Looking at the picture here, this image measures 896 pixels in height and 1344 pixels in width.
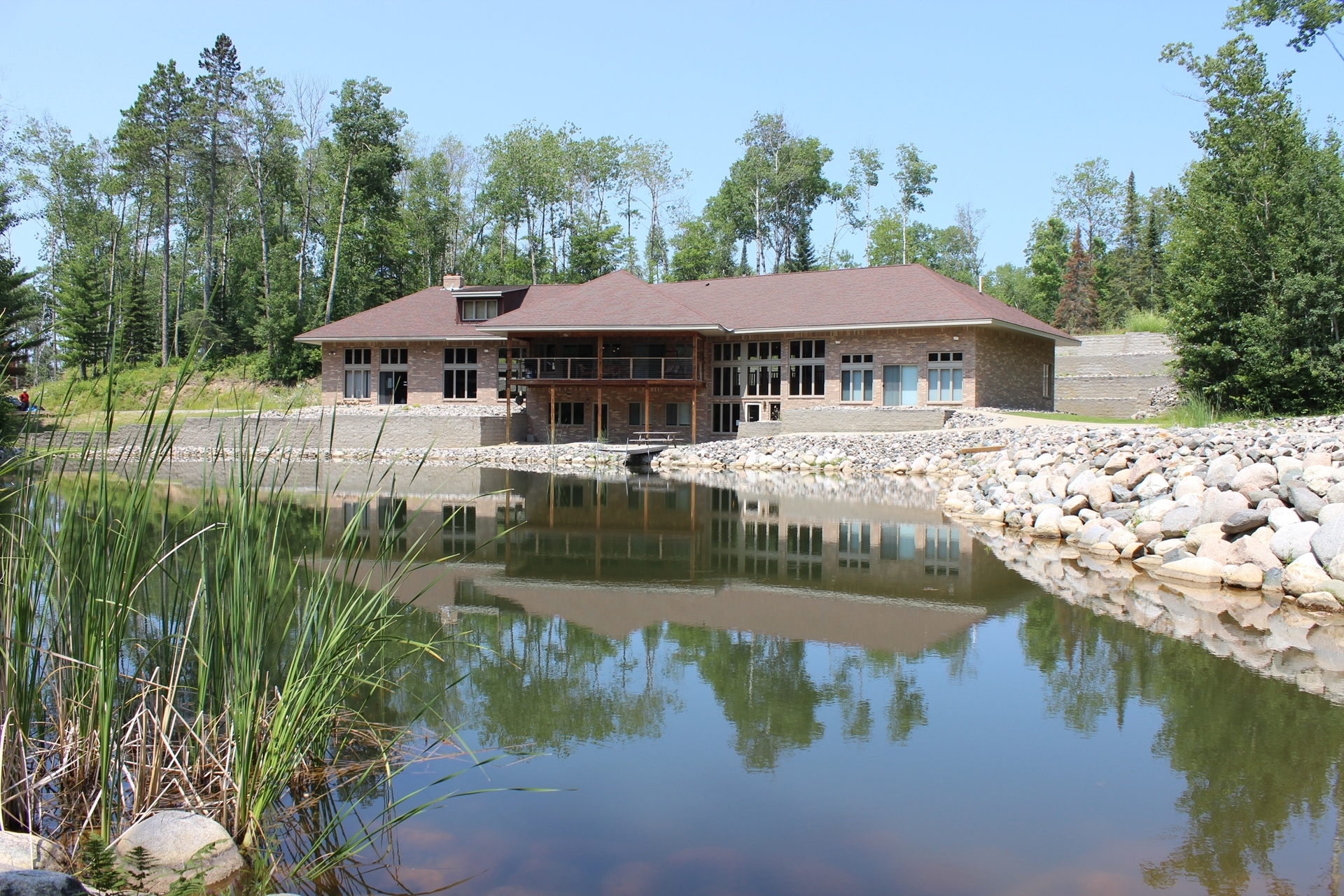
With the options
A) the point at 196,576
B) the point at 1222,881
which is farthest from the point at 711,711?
the point at 196,576

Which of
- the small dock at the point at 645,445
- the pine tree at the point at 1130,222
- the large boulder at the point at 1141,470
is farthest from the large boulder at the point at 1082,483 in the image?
the pine tree at the point at 1130,222

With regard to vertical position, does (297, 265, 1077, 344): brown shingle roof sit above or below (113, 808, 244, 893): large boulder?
above

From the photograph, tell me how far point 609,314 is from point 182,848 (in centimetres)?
2794

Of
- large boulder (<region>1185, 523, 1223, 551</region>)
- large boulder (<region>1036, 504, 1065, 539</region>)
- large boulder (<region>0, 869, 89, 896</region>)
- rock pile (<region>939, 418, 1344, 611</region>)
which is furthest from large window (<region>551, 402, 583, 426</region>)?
large boulder (<region>0, 869, 89, 896</region>)

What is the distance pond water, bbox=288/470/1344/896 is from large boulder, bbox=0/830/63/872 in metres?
1.33

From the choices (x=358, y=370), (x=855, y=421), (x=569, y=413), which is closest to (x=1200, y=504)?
(x=855, y=421)

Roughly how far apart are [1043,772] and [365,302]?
46.4 metres

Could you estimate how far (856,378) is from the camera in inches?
1262

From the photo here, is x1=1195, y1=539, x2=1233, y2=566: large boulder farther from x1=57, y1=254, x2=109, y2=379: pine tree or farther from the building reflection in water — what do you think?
x1=57, y1=254, x2=109, y2=379: pine tree

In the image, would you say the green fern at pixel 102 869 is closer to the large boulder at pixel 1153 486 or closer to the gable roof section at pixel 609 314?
the large boulder at pixel 1153 486

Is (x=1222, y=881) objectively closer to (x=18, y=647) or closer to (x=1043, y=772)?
(x=1043, y=772)

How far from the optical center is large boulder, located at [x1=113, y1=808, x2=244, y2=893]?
3688mm

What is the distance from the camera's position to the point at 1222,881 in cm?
419

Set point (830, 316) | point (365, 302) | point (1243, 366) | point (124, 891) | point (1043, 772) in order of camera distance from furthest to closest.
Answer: point (365, 302) → point (830, 316) → point (1243, 366) → point (1043, 772) → point (124, 891)
